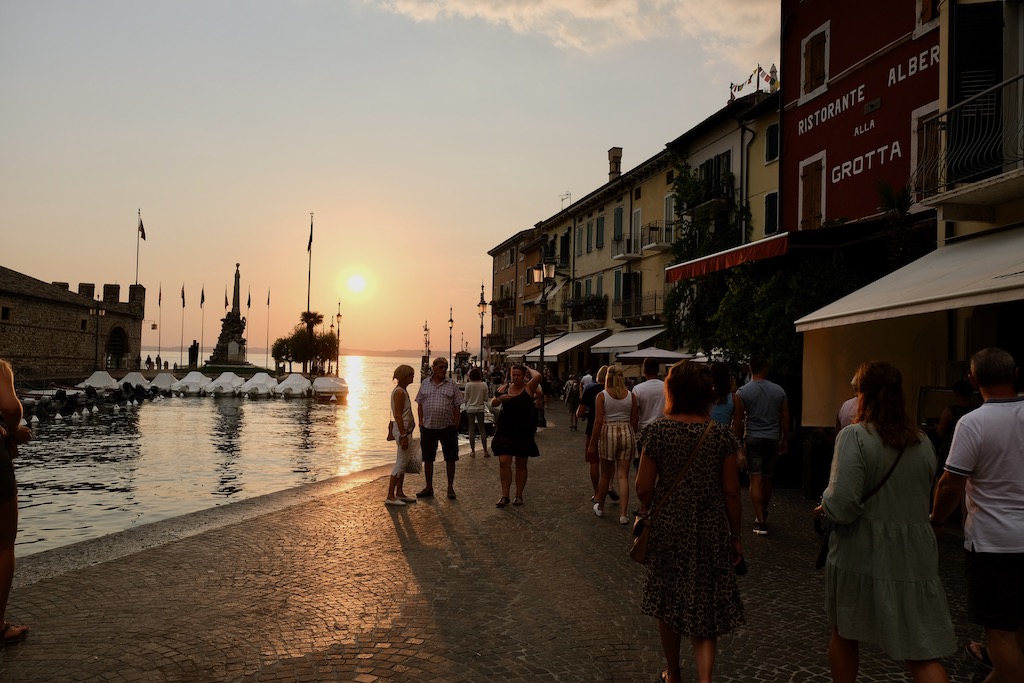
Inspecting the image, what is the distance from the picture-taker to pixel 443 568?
5.87 m

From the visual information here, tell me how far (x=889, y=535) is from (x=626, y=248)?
29.8 m

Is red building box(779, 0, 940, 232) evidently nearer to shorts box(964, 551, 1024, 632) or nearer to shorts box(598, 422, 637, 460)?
shorts box(598, 422, 637, 460)

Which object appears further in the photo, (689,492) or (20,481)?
(20,481)

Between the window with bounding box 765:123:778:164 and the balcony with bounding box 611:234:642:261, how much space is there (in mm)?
9700

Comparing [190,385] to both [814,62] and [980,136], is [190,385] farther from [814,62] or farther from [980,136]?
[980,136]

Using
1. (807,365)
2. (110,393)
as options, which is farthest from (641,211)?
(110,393)

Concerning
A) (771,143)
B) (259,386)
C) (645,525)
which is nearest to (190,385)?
(259,386)

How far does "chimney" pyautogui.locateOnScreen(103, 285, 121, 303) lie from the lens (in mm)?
64375

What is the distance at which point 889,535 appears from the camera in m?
3.03

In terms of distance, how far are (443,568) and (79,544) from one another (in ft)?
11.9

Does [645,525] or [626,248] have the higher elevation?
[626,248]

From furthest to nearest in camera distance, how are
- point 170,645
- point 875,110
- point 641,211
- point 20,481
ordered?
point 641,211
point 875,110
point 20,481
point 170,645

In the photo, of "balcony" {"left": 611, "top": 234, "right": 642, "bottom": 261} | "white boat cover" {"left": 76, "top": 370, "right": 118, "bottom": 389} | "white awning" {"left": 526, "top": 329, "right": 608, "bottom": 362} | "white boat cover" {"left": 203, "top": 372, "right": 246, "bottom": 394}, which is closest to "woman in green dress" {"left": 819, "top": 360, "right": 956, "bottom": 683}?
"balcony" {"left": 611, "top": 234, "right": 642, "bottom": 261}

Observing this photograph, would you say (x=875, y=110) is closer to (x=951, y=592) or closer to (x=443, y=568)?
(x=951, y=592)
